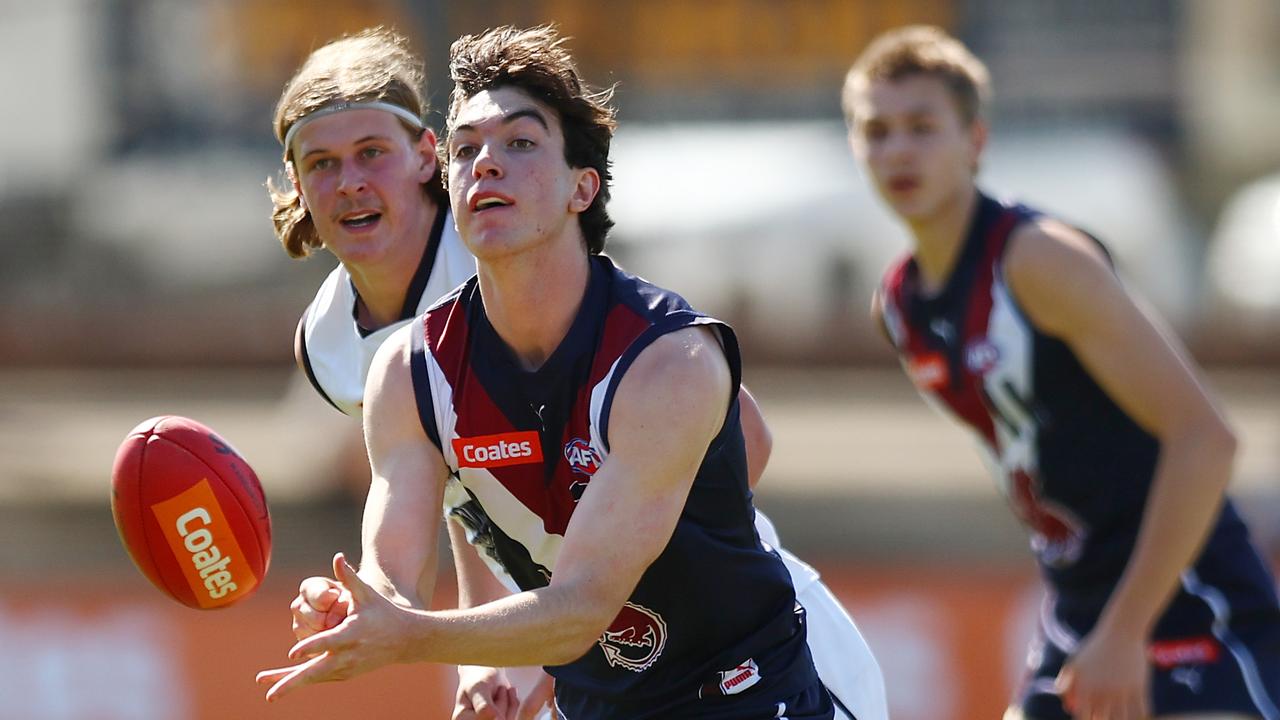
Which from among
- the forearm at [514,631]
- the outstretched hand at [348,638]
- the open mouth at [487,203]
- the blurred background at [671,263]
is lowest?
the blurred background at [671,263]

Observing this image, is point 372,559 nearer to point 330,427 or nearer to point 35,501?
point 330,427

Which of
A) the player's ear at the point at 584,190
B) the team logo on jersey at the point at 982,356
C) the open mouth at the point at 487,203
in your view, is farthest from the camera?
the team logo on jersey at the point at 982,356

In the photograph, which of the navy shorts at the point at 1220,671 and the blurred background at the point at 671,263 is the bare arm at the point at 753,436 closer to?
the navy shorts at the point at 1220,671

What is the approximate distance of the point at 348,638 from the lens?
279 cm

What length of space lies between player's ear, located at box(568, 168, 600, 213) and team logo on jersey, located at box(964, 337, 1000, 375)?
4.60ft

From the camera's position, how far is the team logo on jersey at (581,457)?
10.9 ft

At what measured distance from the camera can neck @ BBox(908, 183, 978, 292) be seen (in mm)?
4559

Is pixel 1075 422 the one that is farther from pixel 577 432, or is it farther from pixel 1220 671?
pixel 577 432

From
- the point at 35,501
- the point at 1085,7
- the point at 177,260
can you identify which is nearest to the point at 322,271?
the point at 177,260

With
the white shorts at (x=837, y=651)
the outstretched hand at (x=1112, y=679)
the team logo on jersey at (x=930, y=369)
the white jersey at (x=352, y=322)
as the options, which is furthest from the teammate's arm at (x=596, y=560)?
the team logo on jersey at (x=930, y=369)

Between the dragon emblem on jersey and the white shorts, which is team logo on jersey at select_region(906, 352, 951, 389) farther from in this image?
the white shorts

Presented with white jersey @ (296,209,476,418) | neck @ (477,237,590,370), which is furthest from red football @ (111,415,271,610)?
neck @ (477,237,590,370)

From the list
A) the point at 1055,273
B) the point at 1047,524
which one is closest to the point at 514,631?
the point at 1055,273

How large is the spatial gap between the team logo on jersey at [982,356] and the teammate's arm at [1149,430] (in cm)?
20
